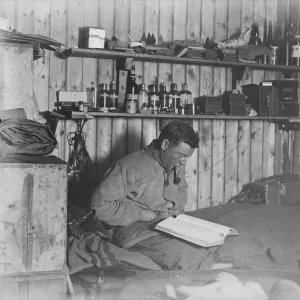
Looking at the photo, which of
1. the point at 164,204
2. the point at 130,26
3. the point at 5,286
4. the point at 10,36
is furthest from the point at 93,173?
the point at 5,286

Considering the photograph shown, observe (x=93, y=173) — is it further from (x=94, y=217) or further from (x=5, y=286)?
(x=5, y=286)

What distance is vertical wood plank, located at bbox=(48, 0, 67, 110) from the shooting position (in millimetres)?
3844

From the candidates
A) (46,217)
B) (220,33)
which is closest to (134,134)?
(220,33)

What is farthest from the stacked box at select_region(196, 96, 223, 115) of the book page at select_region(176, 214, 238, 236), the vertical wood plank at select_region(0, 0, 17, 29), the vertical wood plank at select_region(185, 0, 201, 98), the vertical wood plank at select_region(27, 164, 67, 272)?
the vertical wood plank at select_region(27, 164, 67, 272)

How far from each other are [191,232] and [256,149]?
2.04 metres

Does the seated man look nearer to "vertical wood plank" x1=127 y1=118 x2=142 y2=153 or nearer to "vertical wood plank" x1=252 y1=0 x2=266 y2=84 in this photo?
"vertical wood plank" x1=127 y1=118 x2=142 y2=153

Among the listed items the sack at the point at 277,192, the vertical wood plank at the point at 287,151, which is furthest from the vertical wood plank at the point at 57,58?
the vertical wood plank at the point at 287,151

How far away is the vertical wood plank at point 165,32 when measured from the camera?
420 cm

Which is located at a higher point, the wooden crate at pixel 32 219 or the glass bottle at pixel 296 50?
the glass bottle at pixel 296 50

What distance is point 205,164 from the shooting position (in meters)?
4.41

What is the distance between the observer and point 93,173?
13.0ft

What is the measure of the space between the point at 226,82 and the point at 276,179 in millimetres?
927

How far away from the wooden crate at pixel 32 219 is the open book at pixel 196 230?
62cm

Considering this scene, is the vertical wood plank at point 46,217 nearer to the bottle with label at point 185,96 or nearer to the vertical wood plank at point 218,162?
the bottle with label at point 185,96
